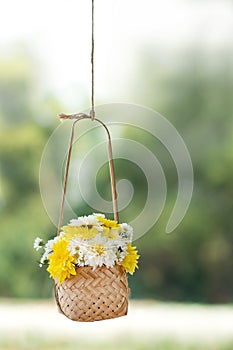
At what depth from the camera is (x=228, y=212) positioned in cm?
405

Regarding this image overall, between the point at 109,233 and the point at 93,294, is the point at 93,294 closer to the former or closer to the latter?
the point at 93,294

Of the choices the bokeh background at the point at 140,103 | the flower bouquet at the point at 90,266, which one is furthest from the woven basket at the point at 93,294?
the bokeh background at the point at 140,103

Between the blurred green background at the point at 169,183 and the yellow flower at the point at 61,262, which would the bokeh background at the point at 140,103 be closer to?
the blurred green background at the point at 169,183

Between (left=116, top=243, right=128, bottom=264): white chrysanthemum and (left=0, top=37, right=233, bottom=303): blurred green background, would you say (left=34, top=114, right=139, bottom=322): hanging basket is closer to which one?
A: (left=116, top=243, right=128, bottom=264): white chrysanthemum

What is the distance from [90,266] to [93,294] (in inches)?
2.5

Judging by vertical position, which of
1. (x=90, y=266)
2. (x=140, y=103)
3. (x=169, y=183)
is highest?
(x=140, y=103)

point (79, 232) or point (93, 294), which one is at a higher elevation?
point (79, 232)

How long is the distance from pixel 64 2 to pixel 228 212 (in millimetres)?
1722

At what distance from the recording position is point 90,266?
1.35 meters

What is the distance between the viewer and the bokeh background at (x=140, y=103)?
3842 mm

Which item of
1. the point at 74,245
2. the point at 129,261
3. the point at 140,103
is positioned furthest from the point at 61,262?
the point at 140,103

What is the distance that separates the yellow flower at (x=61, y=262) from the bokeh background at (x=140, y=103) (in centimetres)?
249

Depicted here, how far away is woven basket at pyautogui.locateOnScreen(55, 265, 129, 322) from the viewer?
135 cm

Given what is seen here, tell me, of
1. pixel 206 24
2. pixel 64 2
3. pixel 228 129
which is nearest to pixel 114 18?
pixel 64 2
